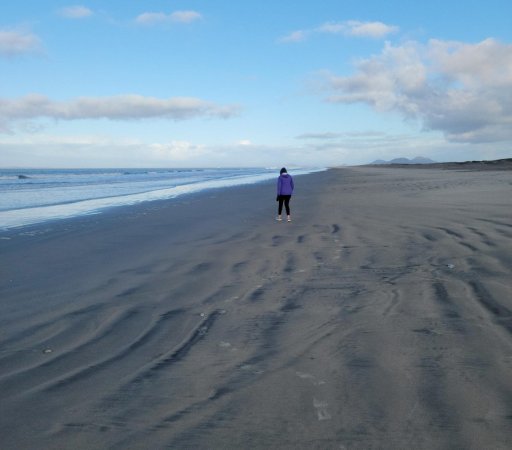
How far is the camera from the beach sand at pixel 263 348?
3.00 meters

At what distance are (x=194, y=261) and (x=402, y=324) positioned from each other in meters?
4.84

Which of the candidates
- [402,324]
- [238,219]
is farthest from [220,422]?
[238,219]

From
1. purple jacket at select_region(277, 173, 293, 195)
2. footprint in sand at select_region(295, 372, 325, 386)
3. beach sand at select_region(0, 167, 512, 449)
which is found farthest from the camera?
purple jacket at select_region(277, 173, 293, 195)

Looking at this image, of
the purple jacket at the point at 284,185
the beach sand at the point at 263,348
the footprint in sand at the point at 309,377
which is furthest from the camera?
the purple jacket at the point at 284,185

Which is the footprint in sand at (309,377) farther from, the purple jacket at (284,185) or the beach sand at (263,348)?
the purple jacket at (284,185)

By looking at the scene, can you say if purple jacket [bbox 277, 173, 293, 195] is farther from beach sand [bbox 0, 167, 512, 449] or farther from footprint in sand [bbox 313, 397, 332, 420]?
footprint in sand [bbox 313, 397, 332, 420]

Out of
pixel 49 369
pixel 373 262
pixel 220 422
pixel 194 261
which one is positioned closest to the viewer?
pixel 220 422

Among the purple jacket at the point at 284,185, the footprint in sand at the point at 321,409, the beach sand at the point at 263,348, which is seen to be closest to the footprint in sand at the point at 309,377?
the beach sand at the point at 263,348

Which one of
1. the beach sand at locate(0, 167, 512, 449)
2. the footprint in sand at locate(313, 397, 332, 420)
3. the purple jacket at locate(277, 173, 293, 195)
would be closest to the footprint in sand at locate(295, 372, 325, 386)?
the beach sand at locate(0, 167, 512, 449)

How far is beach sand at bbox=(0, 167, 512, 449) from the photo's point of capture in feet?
9.84

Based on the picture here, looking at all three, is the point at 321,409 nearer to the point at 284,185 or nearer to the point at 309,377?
the point at 309,377

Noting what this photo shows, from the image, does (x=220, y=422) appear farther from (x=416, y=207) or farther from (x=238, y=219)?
(x=416, y=207)

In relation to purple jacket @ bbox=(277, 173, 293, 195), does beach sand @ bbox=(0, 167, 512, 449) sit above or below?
below

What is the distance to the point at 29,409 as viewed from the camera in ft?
11.0
